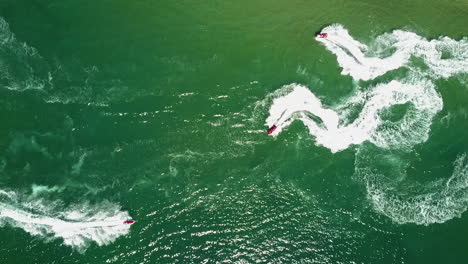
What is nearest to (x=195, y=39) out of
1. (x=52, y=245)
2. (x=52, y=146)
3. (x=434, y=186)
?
(x=52, y=146)

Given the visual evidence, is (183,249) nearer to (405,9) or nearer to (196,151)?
(196,151)

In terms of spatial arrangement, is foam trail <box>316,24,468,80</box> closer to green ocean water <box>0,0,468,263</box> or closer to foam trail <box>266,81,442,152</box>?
green ocean water <box>0,0,468,263</box>

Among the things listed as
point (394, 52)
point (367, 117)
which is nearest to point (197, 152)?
point (367, 117)

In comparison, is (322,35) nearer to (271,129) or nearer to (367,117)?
(367,117)

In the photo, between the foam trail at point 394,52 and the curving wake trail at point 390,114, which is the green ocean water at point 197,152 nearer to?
the curving wake trail at point 390,114

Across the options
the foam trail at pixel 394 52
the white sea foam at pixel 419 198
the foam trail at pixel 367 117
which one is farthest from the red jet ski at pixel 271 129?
the foam trail at pixel 394 52
